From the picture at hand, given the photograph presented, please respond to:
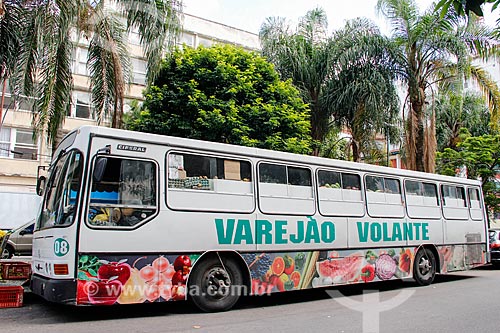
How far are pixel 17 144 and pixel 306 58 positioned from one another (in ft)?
54.9

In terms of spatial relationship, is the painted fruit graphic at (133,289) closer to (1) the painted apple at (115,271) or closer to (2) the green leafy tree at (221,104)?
(1) the painted apple at (115,271)

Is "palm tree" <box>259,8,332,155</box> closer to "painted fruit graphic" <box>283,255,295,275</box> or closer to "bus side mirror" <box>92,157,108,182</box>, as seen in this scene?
"painted fruit graphic" <box>283,255,295,275</box>

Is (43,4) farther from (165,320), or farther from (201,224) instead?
(165,320)

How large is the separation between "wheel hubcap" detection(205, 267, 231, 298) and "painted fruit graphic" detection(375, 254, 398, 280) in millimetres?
3859

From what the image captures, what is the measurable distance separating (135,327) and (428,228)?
783 cm

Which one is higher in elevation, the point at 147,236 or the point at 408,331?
the point at 147,236

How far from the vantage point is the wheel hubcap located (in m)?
7.62

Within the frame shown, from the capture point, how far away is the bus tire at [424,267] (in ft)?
36.8

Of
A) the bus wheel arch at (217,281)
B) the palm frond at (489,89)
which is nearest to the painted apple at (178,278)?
the bus wheel arch at (217,281)

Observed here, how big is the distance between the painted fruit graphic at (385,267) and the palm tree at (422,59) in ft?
27.5

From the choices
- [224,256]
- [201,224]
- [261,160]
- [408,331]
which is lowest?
[408,331]

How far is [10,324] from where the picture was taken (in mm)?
6609

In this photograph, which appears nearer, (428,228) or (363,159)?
(428,228)

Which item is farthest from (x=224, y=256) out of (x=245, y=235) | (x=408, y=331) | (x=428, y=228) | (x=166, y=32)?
(x=166, y=32)
